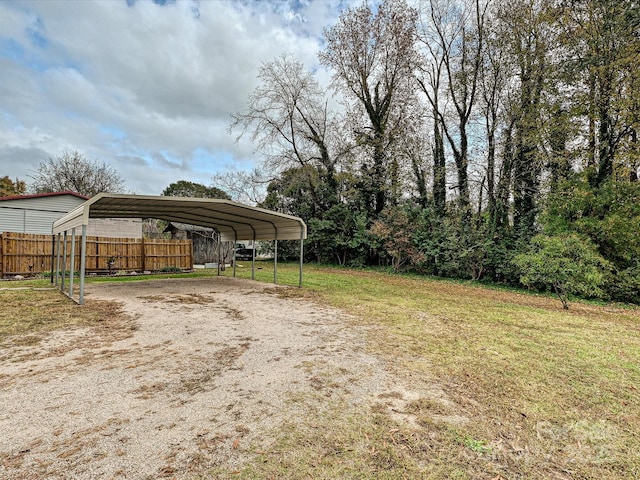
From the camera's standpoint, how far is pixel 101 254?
12344 millimetres

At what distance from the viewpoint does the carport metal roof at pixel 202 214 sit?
7059 mm

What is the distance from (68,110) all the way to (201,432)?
20.4 m

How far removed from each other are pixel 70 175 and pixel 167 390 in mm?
27574

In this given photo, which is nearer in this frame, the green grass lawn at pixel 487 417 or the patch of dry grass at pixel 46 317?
the green grass lawn at pixel 487 417

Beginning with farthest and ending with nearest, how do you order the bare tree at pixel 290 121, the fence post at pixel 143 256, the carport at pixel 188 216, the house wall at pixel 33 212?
the bare tree at pixel 290 121 < the house wall at pixel 33 212 < the fence post at pixel 143 256 < the carport at pixel 188 216

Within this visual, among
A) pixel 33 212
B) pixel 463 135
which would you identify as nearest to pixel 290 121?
pixel 463 135

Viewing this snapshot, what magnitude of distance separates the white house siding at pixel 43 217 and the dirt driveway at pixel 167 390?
1140 cm

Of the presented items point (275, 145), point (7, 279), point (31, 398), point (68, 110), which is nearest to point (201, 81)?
point (275, 145)

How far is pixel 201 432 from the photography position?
2.13m

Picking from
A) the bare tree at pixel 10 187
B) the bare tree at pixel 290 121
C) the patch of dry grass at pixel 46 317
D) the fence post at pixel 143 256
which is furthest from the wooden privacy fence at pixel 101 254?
the bare tree at pixel 10 187

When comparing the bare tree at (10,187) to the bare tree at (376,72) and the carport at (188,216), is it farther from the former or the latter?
the bare tree at (376,72)

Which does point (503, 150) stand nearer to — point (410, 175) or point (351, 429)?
point (410, 175)

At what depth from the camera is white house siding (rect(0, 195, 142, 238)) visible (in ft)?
44.5

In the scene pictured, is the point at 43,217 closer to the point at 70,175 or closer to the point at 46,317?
the point at 70,175
